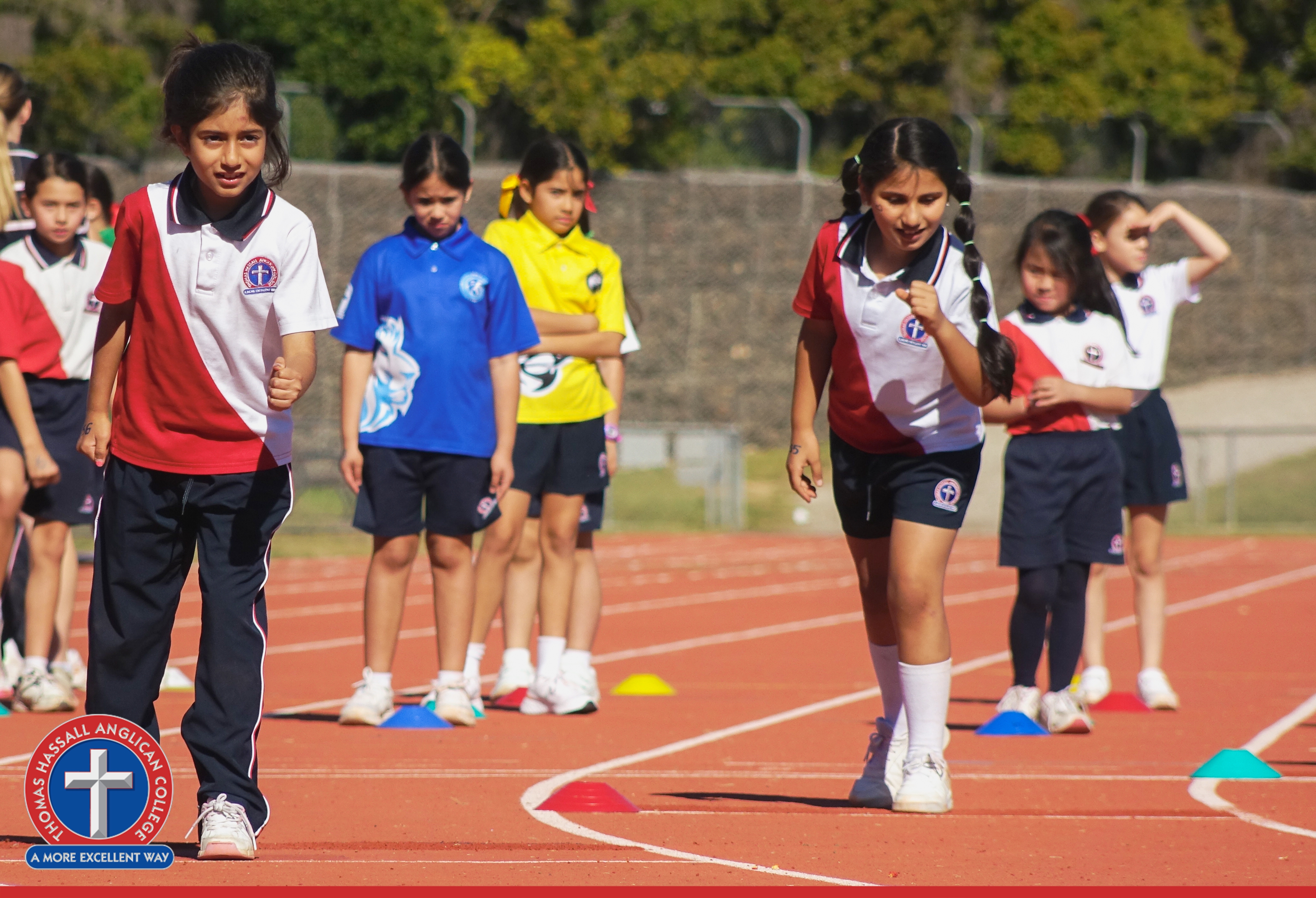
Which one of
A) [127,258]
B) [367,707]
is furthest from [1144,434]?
[127,258]

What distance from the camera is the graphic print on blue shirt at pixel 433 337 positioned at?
6.77 metres

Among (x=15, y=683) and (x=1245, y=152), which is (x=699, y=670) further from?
(x=1245, y=152)

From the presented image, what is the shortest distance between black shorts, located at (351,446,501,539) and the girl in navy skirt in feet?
9.58

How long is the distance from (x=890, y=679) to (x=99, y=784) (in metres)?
2.54

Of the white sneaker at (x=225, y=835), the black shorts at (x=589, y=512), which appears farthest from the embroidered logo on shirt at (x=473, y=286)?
the white sneaker at (x=225, y=835)

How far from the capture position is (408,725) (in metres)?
6.80

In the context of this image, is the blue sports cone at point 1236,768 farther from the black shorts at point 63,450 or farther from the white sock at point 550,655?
the black shorts at point 63,450

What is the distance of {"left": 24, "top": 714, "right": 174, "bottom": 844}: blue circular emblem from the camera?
12.6ft

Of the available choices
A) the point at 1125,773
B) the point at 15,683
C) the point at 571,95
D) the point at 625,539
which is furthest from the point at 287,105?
the point at 1125,773

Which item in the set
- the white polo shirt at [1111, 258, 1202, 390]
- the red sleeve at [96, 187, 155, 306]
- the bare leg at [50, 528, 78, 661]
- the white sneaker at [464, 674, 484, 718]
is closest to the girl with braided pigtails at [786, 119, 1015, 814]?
the red sleeve at [96, 187, 155, 306]

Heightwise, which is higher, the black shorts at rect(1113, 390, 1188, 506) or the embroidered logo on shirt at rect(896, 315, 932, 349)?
the embroidered logo on shirt at rect(896, 315, 932, 349)

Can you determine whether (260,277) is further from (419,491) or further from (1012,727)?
(1012,727)

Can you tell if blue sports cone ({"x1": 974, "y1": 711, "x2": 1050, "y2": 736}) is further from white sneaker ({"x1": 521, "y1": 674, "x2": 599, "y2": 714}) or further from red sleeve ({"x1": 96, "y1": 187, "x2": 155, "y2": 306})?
red sleeve ({"x1": 96, "y1": 187, "x2": 155, "y2": 306})

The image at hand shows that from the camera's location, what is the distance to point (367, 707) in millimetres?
6836
